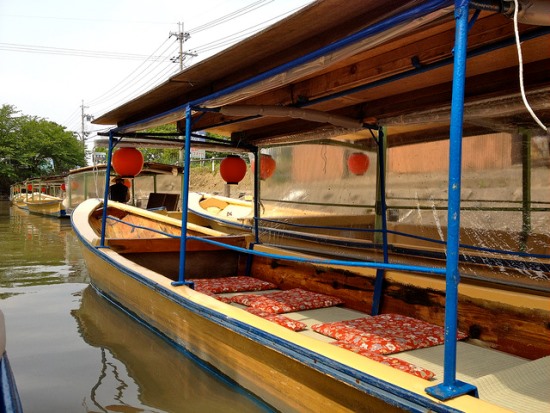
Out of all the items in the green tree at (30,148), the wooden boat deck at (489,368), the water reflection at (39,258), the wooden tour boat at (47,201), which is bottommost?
the water reflection at (39,258)

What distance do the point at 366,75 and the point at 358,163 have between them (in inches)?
96.4

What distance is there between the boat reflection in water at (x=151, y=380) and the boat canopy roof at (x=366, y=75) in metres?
2.14

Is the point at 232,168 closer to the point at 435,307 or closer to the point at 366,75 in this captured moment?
the point at 366,75

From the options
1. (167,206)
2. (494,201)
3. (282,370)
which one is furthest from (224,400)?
(167,206)

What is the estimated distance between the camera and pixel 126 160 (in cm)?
588

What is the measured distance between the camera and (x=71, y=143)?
161 ft

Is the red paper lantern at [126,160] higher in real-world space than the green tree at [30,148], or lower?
lower

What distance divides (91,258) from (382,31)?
5.47m

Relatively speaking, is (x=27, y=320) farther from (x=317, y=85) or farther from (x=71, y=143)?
(x=71, y=143)

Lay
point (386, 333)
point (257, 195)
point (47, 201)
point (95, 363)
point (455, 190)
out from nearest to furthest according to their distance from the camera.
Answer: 1. point (455, 190)
2. point (386, 333)
3. point (95, 363)
4. point (257, 195)
5. point (47, 201)

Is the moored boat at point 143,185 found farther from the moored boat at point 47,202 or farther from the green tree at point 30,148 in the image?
the green tree at point 30,148

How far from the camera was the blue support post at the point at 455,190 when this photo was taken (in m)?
1.83

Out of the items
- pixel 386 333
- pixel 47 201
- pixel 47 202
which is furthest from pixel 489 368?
pixel 47 201

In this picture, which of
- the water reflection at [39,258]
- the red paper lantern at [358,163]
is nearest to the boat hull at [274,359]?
the red paper lantern at [358,163]
